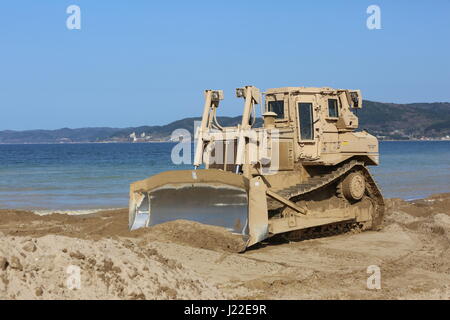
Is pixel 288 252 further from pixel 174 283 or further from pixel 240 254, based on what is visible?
pixel 174 283

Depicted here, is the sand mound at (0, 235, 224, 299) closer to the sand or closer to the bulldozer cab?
the sand

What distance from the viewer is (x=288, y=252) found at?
12641 mm

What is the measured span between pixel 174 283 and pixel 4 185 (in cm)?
2822

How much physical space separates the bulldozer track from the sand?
275 mm

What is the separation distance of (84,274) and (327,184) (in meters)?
7.88

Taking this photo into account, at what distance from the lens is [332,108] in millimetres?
15500

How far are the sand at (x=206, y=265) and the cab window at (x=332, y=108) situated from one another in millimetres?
2689

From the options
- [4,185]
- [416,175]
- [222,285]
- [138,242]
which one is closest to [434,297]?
[222,285]

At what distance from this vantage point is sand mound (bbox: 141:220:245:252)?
12038 mm

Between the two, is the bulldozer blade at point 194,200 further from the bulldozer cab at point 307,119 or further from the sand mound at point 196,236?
the bulldozer cab at point 307,119

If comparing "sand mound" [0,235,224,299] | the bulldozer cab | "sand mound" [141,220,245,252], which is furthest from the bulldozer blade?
"sand mound" [0,235,224,299]

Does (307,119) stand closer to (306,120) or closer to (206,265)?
(306,120)

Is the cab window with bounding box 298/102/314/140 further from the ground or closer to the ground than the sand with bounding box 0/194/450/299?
further from the ground

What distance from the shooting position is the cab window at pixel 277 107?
15.0m
